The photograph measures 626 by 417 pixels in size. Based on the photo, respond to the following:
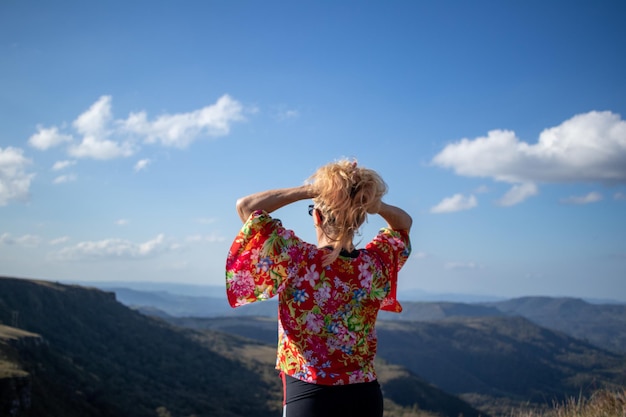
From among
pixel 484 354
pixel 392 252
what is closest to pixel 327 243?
pixel 392 252

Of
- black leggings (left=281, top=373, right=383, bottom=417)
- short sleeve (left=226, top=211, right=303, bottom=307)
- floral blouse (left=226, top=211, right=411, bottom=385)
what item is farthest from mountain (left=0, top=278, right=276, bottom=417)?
black leggings (left=281, top=373, right=383, bottom=417)

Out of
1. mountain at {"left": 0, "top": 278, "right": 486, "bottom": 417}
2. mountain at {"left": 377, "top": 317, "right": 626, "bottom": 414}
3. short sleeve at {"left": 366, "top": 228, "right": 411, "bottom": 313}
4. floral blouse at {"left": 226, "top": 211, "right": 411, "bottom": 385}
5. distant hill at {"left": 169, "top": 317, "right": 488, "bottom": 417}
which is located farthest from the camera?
mountain at {"left": 377, "top": 317, "right": 626, "bottom": 414}

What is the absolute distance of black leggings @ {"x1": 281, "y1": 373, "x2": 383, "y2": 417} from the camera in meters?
2.52

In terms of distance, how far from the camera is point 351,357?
2646mm

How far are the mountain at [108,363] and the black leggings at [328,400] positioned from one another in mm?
30605

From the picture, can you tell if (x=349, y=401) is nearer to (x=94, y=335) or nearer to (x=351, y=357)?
(x=351, y=357)

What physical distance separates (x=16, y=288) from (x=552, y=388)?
4499 inches

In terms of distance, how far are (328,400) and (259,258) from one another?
2.65 ft

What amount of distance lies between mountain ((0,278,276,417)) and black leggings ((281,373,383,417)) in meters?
30.6

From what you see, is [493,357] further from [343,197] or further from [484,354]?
[343,197]

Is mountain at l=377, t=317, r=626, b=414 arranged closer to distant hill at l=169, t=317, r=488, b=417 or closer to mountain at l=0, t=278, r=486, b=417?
distant hill at l=169, t=317, r=488, b=417

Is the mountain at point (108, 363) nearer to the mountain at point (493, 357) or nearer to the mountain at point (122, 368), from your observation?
the mountain at point (122, 368)

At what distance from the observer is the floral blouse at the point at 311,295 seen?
8.62ft

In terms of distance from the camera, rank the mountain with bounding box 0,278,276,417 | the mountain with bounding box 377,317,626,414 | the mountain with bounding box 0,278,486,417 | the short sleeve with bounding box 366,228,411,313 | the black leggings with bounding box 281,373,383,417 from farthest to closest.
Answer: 1. the mountain with bounding box 377,317,626,414
2. the mountain with bounding box 0,278,276,417
3. the mountain with bounding box 0,278,486,417
4. the short sleeve with bounding box 366,228,411,313
5. the black leggings with bounding box 281,373,383,417
